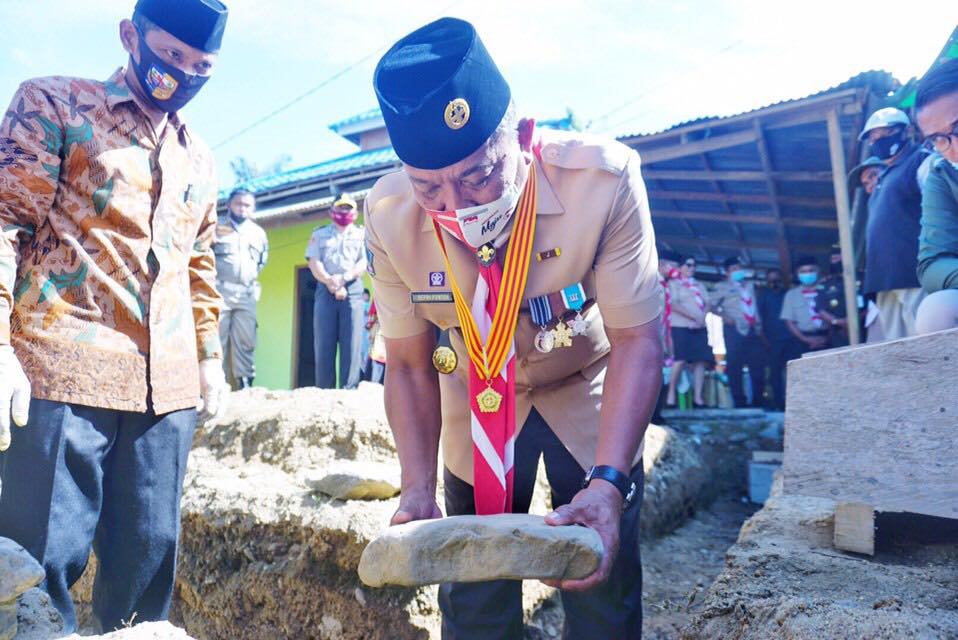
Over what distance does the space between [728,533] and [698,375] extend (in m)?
3.08

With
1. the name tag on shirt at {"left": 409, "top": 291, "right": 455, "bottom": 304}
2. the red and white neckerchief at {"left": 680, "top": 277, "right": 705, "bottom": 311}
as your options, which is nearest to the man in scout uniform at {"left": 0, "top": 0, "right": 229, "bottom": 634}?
the name tag on shirt at {"left": 409, "top": 291, "right": 455, "bottom": 304}

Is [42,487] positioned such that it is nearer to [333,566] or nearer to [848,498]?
[333,566]

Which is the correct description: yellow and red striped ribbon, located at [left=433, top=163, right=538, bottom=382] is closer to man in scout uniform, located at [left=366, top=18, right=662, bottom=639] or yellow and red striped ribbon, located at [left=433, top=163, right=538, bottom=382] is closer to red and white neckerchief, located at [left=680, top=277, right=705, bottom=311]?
man in scout uniform, located at [left=366, top=18, right=662, bottom=639]

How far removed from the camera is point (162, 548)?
228cm

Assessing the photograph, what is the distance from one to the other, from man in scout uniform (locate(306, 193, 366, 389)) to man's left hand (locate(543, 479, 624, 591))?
4.83 metres

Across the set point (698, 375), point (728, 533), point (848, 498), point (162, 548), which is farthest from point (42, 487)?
point (698, 375)

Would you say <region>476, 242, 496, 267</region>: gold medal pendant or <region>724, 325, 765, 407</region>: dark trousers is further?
<region>724, 325, 765, 407</region>: dark trousers

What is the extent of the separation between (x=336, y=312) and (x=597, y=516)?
506cm

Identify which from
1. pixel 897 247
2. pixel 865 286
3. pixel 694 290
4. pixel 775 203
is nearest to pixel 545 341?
pixel 897 247

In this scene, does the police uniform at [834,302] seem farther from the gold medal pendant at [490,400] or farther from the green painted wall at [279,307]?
the gold medal pendant at [490,400]

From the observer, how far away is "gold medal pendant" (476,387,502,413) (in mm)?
2029

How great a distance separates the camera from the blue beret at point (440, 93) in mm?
1771

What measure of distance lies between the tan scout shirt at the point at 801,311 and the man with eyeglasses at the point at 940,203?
621 centimetres

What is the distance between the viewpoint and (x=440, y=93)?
1779mm
